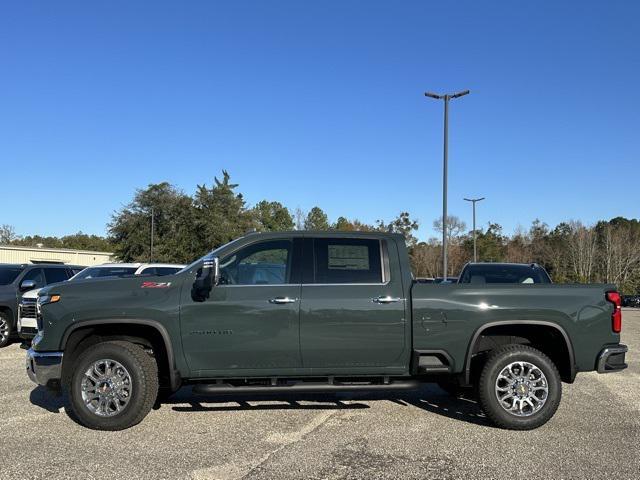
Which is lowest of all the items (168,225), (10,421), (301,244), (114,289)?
(10,421)

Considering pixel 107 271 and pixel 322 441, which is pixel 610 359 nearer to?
pixel 322 441

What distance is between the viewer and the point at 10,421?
238 inches

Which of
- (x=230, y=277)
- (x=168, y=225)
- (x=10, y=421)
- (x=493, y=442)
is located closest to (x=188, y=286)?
(x=230, y=277)

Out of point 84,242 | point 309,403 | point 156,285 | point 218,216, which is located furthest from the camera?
point 84,242

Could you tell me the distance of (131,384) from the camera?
5.66 meters

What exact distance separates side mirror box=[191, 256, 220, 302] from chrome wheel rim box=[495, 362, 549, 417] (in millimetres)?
3022

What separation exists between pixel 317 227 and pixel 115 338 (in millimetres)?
64287

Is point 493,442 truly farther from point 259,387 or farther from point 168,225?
point 168,225

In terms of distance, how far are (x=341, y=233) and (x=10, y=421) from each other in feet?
13.3

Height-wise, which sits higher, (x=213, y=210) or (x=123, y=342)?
(x=213, y=210)

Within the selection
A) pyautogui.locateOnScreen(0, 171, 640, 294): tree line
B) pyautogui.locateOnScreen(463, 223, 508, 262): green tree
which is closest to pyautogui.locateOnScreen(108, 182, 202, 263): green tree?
pyautogui.locateOnScreen(0, 171, 640, 294): tree line

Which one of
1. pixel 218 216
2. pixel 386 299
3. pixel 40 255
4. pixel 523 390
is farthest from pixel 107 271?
pixel 40 255

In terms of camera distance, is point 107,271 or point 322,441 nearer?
point 322,441

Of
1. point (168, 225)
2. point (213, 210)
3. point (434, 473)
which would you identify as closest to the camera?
point (434, 473)
